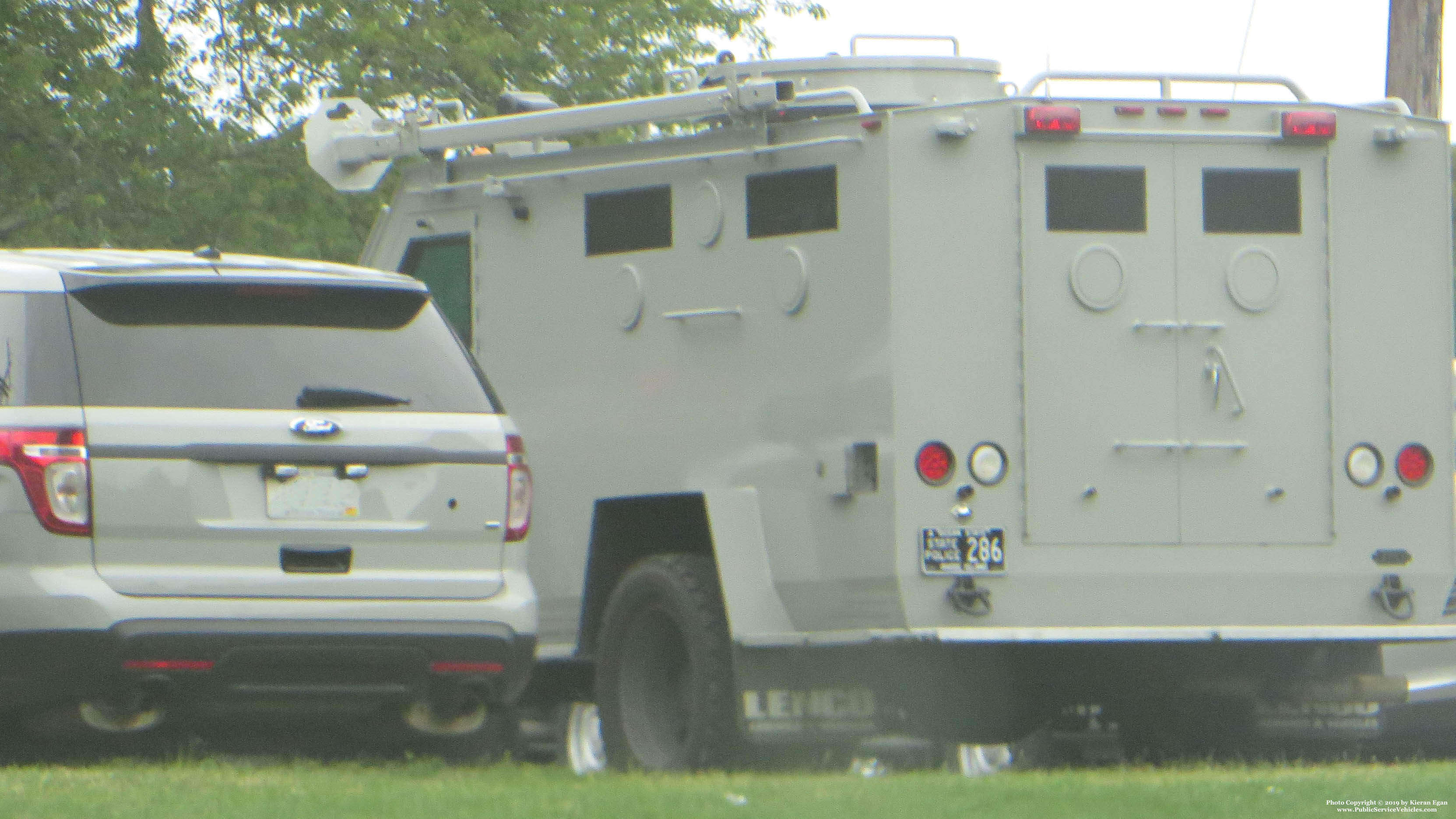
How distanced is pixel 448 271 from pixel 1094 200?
3.33m

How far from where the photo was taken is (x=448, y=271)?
11.0 m

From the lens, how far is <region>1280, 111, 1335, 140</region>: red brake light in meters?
9.05

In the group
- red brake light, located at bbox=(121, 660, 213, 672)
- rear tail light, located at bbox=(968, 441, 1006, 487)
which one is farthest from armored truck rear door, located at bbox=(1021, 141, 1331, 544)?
red brake light, located at bbox=(121, 660, 213, 672)

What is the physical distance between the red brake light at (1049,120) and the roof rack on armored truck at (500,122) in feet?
1.85

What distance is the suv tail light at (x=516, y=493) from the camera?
8180 mm

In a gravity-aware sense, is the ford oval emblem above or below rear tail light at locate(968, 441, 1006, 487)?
above

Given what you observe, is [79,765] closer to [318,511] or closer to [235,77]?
[318,511]

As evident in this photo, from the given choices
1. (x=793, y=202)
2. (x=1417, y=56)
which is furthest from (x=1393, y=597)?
(x=1417, y=56)

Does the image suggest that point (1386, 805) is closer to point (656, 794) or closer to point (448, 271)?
point (656, 794)

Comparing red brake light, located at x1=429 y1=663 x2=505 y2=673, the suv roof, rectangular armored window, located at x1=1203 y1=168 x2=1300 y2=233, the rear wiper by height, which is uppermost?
rectangular armored window, located at x1=1203 y1=168 x2=1300 y2=233

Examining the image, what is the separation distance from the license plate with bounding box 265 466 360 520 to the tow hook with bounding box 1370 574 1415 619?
374cm

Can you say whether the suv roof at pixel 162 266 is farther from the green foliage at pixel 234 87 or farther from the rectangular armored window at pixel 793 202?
the green foliage at pixel 234 87

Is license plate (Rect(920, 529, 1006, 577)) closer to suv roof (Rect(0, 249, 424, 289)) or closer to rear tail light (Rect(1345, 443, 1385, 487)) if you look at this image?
rear tail light (Rect(1345, 443, 1385, 487))

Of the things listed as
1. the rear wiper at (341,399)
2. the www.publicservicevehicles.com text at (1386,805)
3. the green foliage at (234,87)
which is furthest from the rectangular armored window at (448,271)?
the green foliage at (234,87)
